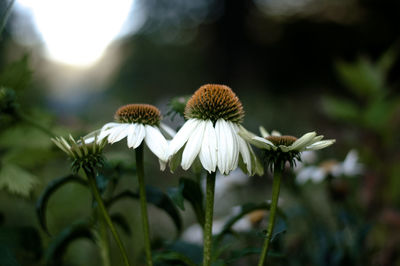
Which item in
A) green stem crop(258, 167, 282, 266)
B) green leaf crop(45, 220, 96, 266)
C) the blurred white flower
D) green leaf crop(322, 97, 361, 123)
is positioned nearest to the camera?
green stem crop(258, 167, 282, 266)

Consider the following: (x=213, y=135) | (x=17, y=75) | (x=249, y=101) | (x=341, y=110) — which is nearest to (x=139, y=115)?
(x=213, y=135)

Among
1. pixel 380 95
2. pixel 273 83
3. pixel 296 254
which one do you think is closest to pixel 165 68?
pixel 273 83

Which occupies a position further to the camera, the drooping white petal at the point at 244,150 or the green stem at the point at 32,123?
the green stem at the point at 32,123

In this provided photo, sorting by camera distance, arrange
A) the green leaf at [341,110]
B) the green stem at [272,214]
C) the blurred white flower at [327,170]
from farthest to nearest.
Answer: the green leaf at [341,110] → the blurred white flower at [327,170] → the green stem at [272,214]

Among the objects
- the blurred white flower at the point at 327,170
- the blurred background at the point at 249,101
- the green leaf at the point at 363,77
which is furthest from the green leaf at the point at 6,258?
the green leaf at the point at 363,77

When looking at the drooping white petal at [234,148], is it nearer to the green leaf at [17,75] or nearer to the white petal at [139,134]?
the white petal at [139,134]

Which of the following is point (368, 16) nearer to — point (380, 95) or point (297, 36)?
point (297, 36)

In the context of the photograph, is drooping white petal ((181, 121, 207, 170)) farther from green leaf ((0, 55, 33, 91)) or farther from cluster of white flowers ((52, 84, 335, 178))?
green leaf ((0, 55, 33, 91))

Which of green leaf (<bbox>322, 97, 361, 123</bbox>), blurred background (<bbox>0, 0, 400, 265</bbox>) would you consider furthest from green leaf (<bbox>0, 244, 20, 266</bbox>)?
green leaf (<bbox>322, 97, 361, 123</bbox>)
